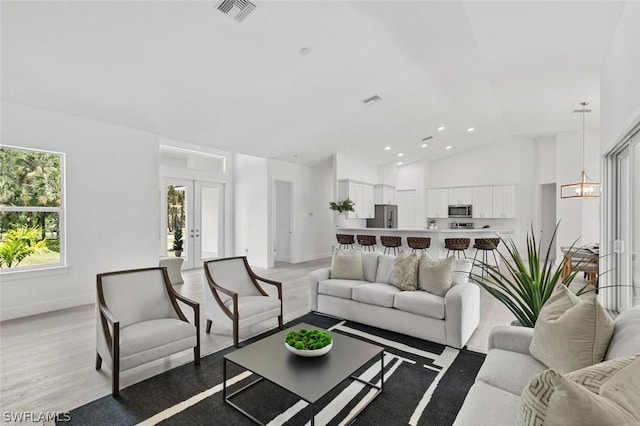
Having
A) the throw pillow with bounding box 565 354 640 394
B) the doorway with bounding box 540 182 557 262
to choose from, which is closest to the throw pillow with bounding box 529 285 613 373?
the throw pillow with bounding box 565 354 640 394

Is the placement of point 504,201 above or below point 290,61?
below

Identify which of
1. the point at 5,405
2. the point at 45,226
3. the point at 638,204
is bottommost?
the point at 5,405

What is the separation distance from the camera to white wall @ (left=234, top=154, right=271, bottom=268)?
7621mm

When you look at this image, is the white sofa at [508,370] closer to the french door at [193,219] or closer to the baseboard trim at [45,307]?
the baseboard trim at [45,307]

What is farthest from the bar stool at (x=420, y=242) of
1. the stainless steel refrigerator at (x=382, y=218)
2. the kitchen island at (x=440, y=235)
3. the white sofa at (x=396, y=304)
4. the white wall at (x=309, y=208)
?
the white wall at (x=309, y=208)

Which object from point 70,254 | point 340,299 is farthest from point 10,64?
point 340,299

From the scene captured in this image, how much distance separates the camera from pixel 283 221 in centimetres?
893

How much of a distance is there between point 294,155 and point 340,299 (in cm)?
460

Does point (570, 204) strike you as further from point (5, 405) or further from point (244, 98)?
point (5, 405)

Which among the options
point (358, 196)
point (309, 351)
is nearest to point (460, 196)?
point (358, 196)

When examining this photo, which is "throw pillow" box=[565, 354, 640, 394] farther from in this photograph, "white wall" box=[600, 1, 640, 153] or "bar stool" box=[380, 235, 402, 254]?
"bar stool" box=[380, 235, 402, 254]

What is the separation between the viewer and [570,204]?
786 cm

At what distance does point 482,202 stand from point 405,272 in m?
7.12

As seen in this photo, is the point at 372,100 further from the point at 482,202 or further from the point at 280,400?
the point at 482,202
